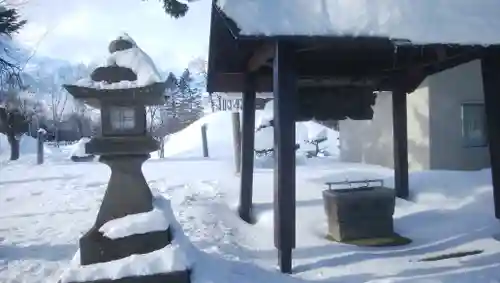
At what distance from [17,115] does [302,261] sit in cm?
2651

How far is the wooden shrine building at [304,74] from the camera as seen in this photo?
546cm

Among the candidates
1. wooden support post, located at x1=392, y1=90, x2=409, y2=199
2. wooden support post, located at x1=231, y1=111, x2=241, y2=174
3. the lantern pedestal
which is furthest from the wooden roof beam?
wooden support post, located at x1=231, y1=111, x2=241, y2=174

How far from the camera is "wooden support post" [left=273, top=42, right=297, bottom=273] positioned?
5.66 metres

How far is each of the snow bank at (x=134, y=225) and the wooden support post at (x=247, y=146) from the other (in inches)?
130

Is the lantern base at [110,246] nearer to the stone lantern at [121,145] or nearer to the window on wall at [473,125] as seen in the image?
the stone lantern at [121,145]

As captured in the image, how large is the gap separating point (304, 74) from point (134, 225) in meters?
4.10

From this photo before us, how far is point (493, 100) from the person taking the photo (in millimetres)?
6469

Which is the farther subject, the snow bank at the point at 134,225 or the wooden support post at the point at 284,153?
the wooden support post at the point at 284,153

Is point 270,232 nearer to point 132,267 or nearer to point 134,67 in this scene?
point 132,267

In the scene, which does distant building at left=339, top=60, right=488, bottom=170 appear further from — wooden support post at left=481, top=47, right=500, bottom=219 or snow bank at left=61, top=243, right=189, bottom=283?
snow bank at left=61, top=243, right=189, bottom=283

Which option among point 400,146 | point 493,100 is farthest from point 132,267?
point 400,146

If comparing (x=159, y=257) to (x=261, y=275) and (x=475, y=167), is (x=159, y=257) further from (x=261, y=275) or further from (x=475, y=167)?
(x=475, y=167)

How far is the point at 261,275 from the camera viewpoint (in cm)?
541

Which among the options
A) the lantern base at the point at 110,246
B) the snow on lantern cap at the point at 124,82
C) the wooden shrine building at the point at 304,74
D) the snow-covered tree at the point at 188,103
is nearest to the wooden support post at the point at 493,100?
the wooden shrine building at the point at 304,74
